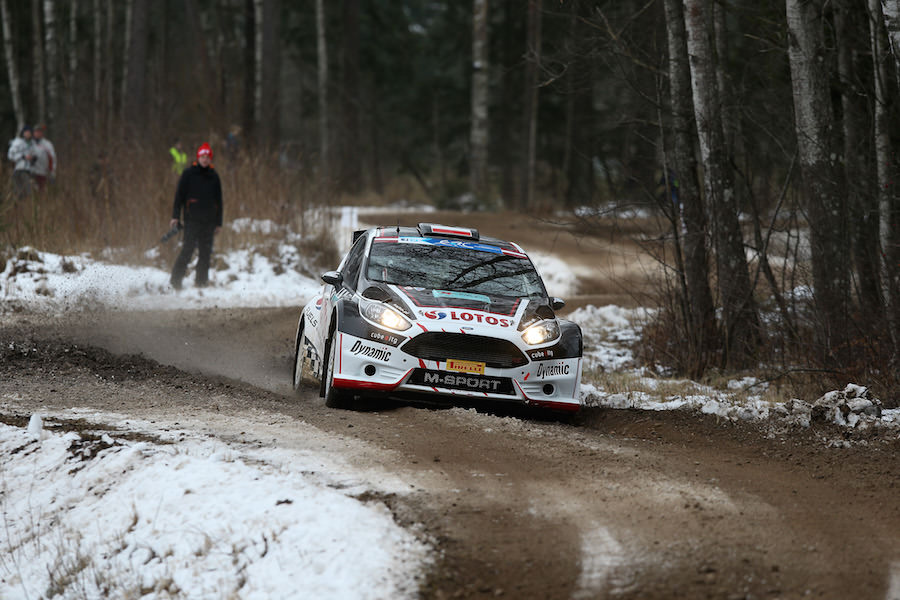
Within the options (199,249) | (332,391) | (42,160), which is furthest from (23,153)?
(332,391)

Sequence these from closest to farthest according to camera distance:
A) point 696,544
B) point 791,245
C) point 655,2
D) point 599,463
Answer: point 696,544 → point 599,463 → point 791,245 → point 655,2

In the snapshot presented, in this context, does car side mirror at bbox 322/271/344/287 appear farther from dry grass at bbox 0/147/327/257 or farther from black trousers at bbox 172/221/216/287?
dry grass at bbox 0/147/327/257

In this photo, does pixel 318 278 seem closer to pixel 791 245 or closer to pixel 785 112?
pixel 785 112

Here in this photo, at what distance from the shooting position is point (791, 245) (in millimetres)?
11945

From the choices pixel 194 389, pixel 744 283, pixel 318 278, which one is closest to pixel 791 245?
pixel 744 283

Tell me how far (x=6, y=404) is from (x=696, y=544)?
19.6 ft

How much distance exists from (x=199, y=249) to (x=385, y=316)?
9.71m

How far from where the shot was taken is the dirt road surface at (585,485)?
5.21 metres

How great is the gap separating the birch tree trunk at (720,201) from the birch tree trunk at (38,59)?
33660 mm

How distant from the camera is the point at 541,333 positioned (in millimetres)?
9141

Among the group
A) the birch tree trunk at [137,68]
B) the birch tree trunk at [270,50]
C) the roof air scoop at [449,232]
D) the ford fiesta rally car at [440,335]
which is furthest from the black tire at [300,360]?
the birch tree trunk at [270,50]

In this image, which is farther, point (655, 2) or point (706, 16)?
point (655, 2)

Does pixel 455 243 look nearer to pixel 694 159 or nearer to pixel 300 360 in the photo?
pixel 300 360

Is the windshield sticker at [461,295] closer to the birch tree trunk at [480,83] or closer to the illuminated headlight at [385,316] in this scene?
the illuminated headlight at [385,316]
